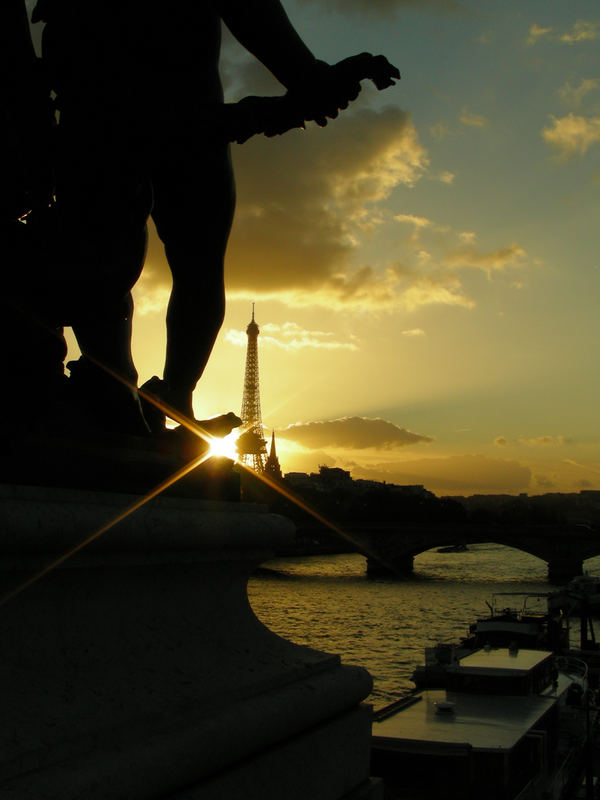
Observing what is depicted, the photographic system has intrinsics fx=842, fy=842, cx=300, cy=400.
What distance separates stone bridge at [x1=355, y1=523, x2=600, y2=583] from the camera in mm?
47656

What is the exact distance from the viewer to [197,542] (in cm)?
161

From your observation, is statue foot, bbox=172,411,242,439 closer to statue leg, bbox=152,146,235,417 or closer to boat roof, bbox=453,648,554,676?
statue leg, bbox=152,146,235,417

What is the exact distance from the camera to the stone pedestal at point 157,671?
1241mm

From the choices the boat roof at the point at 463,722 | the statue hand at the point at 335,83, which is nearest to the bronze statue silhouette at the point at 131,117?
the statue hand at the point at 335,83

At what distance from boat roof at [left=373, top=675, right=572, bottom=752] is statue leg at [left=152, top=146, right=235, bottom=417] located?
906 cm

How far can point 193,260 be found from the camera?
7.37 ft

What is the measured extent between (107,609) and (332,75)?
3.95ft

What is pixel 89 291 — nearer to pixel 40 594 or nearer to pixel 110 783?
pixel 40 594

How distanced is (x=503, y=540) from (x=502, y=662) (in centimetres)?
3306

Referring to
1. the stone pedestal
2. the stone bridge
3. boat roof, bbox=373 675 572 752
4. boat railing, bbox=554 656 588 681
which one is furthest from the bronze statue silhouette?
the stone bridge

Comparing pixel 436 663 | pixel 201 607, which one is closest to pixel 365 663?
pixel 436 663

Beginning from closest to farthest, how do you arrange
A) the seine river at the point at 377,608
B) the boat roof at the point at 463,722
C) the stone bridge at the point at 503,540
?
the boat roof at the point at 463,722 → the seine river at the point at 377,608 → the stone bridge at the point at 503,540

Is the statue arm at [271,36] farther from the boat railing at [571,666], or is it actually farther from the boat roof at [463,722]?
the boat railing at [571,666]

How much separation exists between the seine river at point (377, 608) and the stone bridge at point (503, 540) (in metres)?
1.56
